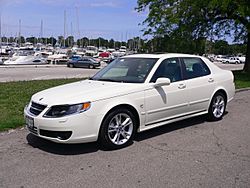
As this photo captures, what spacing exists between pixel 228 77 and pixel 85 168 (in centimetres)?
445

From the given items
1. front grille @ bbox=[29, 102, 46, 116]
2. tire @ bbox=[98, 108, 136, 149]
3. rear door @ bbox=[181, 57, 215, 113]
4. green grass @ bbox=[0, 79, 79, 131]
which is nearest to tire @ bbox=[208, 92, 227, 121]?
rear door @ bbox=[181, 57, 215, 113]

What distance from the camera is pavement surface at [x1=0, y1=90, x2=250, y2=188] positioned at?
359 centimetres

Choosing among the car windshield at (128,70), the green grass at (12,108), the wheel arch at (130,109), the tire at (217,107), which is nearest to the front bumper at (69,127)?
the wheel arch at (130,109)

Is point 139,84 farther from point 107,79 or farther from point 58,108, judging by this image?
point 58,108

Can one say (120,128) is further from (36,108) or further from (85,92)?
(36,108)

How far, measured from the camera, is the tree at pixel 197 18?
681 inches

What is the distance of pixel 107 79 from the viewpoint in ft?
18.2

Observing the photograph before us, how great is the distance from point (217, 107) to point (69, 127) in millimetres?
3737

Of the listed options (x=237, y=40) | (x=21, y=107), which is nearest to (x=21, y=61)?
(x=237, y=40)

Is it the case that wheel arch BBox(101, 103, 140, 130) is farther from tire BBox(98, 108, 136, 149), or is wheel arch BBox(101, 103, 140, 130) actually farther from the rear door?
the rear door

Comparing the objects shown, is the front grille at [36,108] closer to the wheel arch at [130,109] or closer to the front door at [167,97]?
the wheel arch at [130,109]

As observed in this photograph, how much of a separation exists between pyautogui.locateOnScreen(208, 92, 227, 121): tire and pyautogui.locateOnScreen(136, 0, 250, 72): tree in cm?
1074

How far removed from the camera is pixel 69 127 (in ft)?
14.2

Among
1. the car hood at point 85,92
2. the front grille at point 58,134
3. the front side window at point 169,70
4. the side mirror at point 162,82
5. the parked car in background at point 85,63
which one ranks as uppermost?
the front side window at point 169,70
